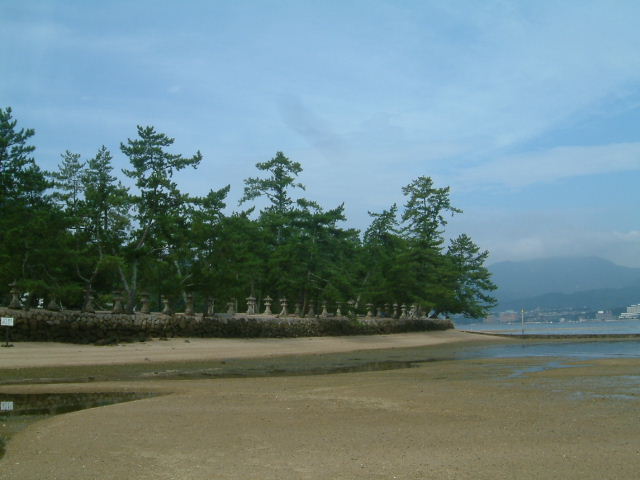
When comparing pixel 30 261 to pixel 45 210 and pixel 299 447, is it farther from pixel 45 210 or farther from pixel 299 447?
pixel 299 447

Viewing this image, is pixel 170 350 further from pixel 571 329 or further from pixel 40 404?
pixel 571 329

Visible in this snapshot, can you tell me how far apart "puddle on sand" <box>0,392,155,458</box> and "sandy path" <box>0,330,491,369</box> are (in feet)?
24.4

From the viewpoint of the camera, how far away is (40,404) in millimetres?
13453

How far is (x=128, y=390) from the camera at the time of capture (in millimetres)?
16141

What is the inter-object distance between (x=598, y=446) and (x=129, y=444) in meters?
7.38

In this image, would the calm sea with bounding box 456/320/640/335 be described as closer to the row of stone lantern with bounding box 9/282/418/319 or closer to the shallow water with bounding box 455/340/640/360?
the row of stone lantern with bounding box 9/282/418/319

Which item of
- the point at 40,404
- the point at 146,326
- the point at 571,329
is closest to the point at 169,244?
the point at 146,326

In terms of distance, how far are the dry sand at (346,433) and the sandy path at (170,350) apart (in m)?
6.51

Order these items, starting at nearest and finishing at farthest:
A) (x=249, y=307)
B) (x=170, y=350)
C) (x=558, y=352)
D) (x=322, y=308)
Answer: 1. (x=170, y=350)
2. (x=558, y=352)
3. (x=249, y=307)
4. (x=322, y=308)

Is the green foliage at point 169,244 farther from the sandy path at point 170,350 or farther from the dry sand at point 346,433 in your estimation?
the dry sand at point 346,433

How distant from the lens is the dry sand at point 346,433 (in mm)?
7309

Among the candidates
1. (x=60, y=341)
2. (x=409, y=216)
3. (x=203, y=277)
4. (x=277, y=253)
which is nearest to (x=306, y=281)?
(x=277, y=253)

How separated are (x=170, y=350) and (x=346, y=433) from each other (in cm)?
2050

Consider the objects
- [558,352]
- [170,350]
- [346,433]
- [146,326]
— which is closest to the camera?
[346,433]
